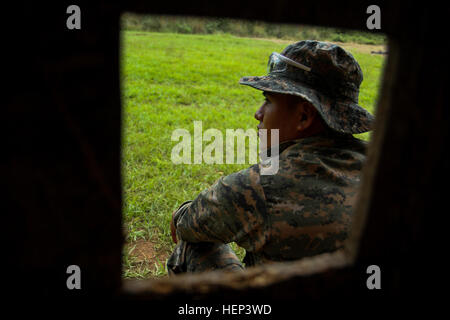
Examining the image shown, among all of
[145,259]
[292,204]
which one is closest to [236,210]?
[292,204]

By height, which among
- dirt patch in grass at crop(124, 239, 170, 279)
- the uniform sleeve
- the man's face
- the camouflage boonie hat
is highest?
the camouflage boonie hat

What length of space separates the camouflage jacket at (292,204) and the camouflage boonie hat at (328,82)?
187 millimetres

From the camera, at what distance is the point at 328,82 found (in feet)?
5.77

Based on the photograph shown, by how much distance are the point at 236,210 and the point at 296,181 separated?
30 cm

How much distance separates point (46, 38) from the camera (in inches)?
18.5

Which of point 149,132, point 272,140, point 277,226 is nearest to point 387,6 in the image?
point 277,226

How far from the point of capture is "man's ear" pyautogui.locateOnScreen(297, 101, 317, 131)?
170cm

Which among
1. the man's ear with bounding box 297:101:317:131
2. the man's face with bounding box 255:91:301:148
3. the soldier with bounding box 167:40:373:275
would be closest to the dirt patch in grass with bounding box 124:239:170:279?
the soldier with bounding box 167:40:373:275

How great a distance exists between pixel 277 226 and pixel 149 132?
3.96 meters

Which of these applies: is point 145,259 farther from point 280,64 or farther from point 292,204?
point 280,64

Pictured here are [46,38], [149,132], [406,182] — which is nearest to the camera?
[46,38]

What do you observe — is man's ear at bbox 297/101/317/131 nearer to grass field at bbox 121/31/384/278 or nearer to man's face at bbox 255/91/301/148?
man's face at bbox 255/91/301/148

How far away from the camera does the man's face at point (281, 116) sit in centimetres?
176

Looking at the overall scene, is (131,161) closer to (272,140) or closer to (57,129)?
(272,140)
